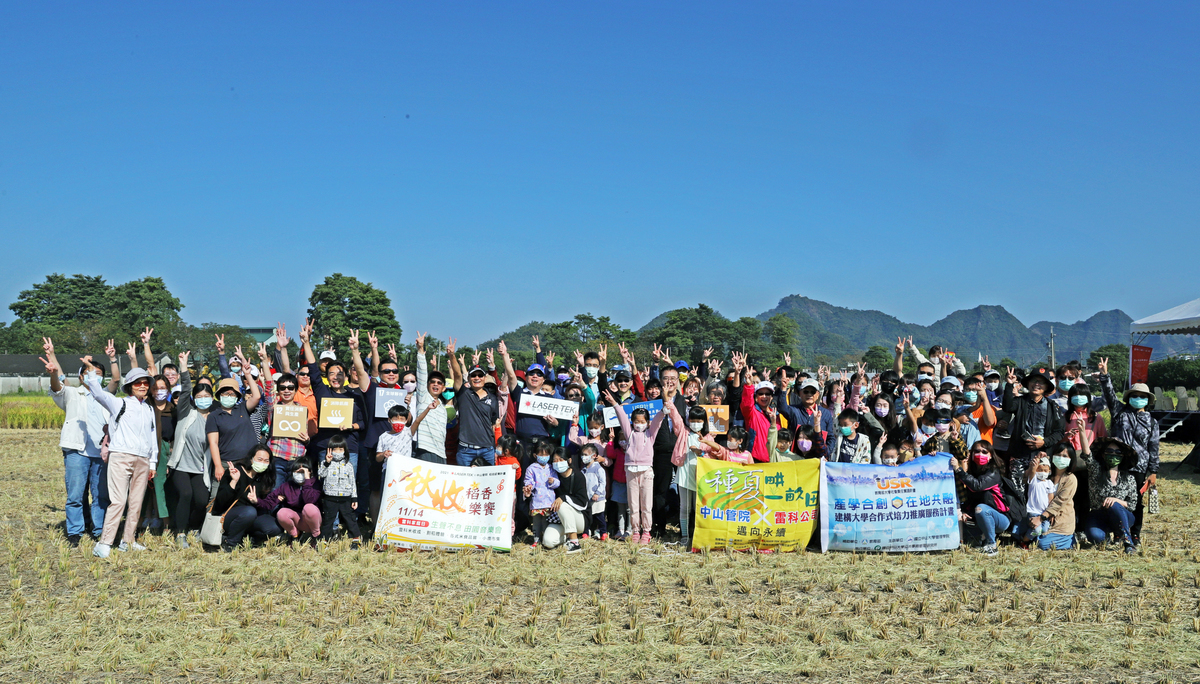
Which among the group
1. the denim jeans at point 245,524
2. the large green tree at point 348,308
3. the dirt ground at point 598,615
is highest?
the large green tree at point 348,308

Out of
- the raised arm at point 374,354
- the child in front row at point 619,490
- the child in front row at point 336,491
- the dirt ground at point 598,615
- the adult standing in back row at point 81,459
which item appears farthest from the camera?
the raised arm at point 374,354

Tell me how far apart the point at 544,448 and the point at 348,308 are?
6602 cm

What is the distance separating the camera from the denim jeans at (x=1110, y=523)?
951 centimetres

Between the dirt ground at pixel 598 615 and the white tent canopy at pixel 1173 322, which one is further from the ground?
the white tent canopy at pixel 1173 322

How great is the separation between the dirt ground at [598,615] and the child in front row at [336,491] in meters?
0.44

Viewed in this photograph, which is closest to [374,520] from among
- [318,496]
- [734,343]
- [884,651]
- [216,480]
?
[318,496]

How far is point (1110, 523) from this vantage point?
9.67m

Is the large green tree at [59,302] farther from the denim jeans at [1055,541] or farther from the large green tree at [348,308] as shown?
the denim jeans at [1055,541]

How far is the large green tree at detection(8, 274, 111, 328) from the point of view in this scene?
103 m

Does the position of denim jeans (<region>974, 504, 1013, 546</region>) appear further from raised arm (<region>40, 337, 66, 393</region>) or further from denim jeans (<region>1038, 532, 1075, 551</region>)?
raised arm (<region>40, 337, 66, 393</region>)

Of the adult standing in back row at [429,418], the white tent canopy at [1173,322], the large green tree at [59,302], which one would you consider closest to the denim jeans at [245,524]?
the adult standing in back row at [429,418]

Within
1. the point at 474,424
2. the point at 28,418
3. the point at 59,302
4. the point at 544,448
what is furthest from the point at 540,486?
the point at 59,302

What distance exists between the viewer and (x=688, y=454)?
10.2m

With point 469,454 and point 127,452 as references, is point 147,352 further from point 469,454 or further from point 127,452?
point 469,454
